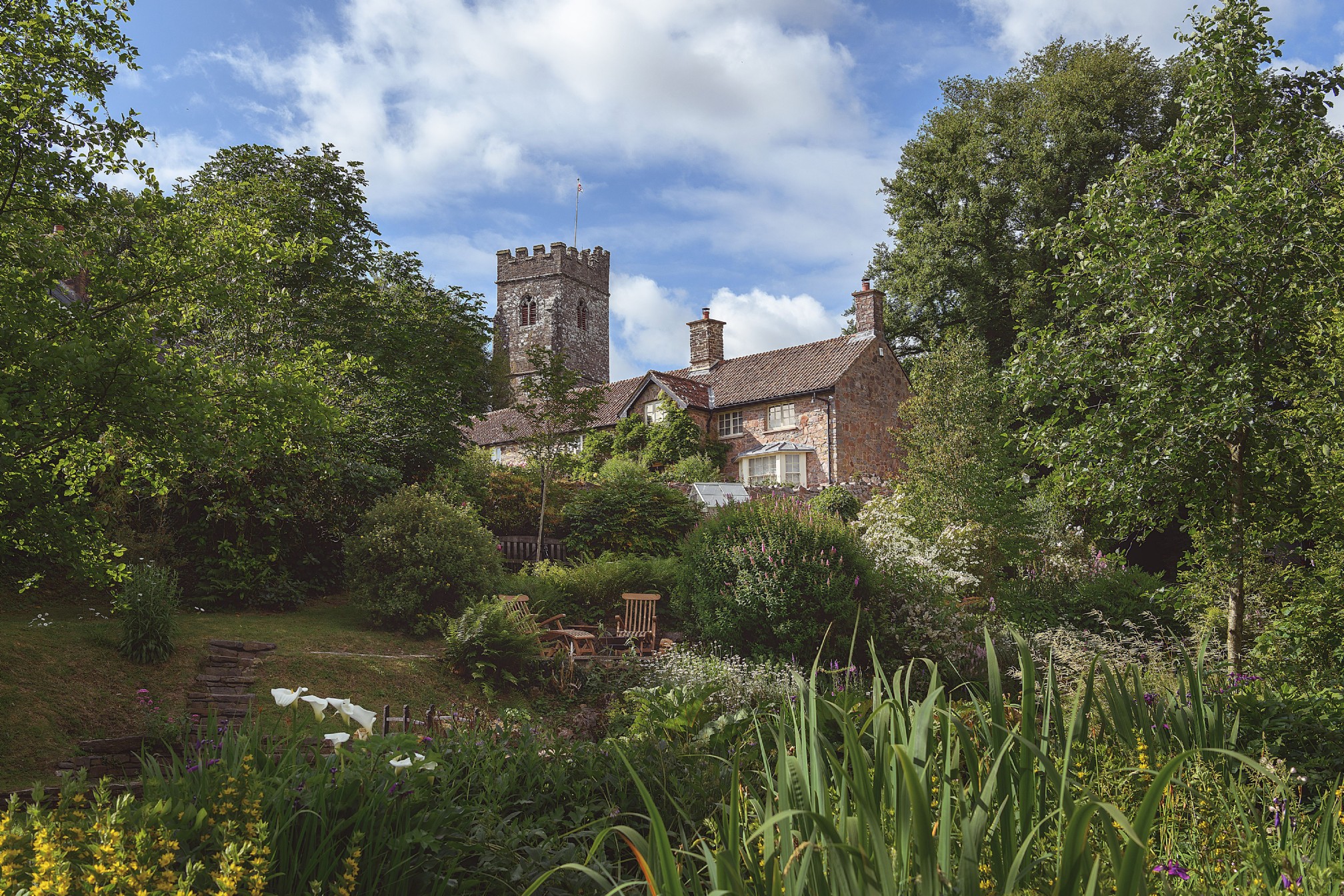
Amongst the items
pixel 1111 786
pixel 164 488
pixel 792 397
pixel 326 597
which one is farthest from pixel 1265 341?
pixel 792 397

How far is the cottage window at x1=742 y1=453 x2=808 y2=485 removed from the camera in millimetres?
29016

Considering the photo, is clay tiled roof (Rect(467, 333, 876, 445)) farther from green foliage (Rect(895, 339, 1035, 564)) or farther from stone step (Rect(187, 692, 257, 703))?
stone step (Rect(187, 692, 257, 703))

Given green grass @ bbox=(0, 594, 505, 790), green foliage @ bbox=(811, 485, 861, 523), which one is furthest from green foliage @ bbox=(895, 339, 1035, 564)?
green grass @ bbox=(0, 594, 505, 790)

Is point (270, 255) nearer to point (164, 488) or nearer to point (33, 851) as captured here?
point (164, 488)

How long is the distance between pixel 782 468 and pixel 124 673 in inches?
886

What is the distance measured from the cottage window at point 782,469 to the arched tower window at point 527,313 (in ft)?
79.5

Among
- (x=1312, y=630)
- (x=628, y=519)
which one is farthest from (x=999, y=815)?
(x=628, y=519)

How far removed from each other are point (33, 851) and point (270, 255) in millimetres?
7387

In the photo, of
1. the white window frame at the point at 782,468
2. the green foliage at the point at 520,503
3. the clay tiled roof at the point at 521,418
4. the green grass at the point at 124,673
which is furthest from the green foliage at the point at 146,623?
the white window frame at the point at 782,468

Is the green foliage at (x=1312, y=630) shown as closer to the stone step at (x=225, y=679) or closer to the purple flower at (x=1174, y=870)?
the purple flower at (x=1174, y=870)

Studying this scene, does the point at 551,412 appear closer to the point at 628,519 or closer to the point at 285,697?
the point at 628,519

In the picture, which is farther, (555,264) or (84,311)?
(555,264)

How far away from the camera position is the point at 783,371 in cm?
3064

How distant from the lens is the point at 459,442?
17.9m
